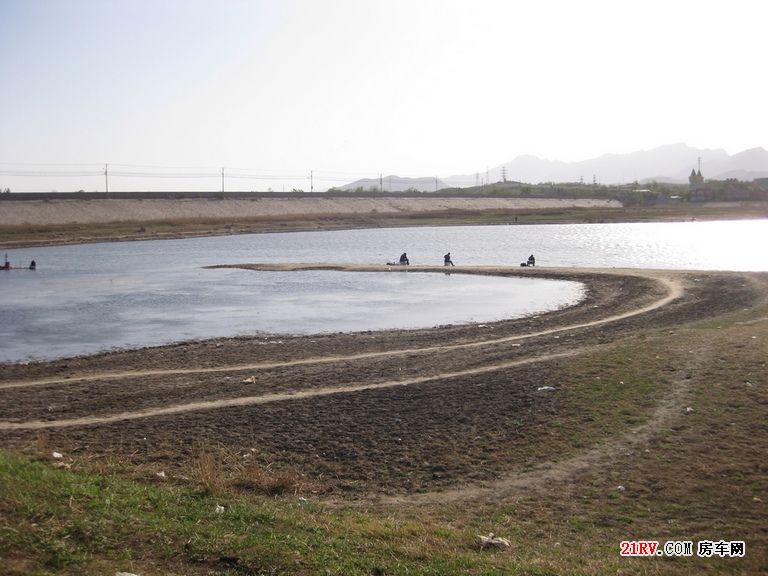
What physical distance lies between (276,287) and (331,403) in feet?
102

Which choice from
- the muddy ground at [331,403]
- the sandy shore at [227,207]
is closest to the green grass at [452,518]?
the muddy ground at [331,403]

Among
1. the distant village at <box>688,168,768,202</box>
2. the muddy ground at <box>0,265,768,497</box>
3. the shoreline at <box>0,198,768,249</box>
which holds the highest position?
the distant village at <box>688,168,768,202</box>

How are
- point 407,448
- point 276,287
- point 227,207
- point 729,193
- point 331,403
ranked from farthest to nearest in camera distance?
point 729,193, point 227,207, point 276,287, point 331,403, point 407,448

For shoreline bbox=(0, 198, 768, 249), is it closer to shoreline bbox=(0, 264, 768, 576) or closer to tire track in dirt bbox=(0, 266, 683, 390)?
tire track in dirt bbox=(0, 266, 683, 390)

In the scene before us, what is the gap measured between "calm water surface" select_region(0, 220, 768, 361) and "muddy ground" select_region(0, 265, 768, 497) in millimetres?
5527

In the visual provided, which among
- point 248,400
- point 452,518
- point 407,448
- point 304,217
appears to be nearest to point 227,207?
point 304,217

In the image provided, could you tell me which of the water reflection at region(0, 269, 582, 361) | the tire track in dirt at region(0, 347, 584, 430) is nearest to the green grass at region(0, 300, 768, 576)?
the tire track in dirt at region(0, 347, 584, 430)

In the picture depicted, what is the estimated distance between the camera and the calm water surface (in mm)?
31891

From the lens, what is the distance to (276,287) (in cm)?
4731

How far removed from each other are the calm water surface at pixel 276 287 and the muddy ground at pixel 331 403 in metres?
5.53

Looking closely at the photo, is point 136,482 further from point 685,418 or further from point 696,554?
point 685,418

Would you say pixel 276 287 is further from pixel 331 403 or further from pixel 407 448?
pixel 407 448

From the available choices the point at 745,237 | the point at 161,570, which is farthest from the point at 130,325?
the point at 745,237

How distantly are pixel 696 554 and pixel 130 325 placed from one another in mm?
28086
